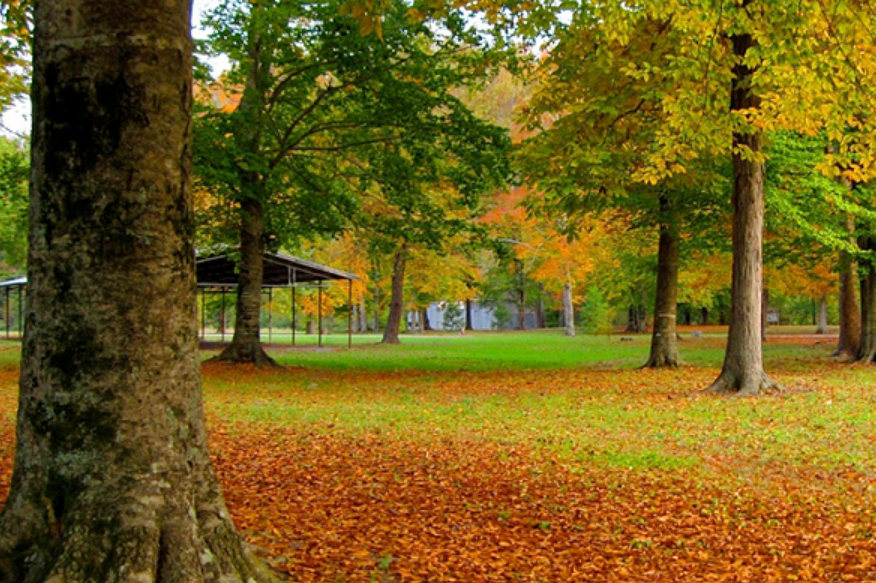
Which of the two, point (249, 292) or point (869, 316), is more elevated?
point (249, 292)

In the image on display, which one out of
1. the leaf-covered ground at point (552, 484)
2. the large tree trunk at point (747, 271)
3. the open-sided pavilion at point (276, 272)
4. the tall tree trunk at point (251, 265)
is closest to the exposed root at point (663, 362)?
the leaf-covered ground at point (552, 484)

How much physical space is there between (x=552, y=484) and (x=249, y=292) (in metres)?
12.9

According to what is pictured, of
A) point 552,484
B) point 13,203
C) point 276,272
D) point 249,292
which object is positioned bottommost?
point 552,484

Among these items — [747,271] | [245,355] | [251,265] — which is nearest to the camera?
[747,271]

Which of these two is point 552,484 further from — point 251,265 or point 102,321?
point 251,265

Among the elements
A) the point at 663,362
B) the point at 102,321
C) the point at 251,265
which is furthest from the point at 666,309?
the point at 102,321

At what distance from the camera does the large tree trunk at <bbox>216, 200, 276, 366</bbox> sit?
1742cm

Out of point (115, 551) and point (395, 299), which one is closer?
point (115, 551)

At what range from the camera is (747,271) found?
11516 mm

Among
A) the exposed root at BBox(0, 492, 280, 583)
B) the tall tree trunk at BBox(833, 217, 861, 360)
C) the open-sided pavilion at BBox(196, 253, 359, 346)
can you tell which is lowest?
the exposed root at BBox(0, 492, 280, 583)

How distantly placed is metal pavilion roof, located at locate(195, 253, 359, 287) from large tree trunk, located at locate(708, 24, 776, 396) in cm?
1424

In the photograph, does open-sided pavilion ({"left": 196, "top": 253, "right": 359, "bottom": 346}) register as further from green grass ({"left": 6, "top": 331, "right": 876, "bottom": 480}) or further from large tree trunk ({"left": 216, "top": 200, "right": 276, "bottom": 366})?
green grass ({"left": 6, "top": 331, "right": 876, "bottom": 480})

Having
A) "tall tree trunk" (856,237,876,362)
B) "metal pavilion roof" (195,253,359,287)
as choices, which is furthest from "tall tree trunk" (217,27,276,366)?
"tall tree trunk" (856,237,876,362)

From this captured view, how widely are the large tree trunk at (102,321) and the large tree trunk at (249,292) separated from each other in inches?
577
